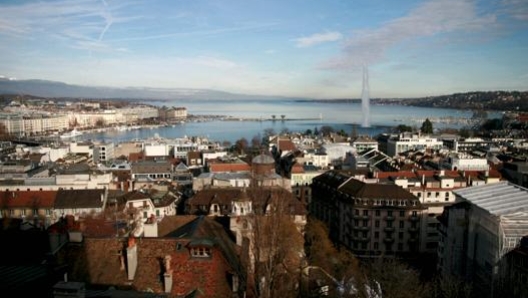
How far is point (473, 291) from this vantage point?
15.0 meters

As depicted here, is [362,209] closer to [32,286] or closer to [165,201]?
[165,201]

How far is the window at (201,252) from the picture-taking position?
9359mm

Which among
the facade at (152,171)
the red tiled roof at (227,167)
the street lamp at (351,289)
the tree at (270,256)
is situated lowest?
the facade at (152,171)

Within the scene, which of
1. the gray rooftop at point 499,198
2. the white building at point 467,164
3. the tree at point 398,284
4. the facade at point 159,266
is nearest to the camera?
the facade at point 159,266

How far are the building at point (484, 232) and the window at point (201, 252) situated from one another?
9.28 m

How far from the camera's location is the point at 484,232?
50.4ft

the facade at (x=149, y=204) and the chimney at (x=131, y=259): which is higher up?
the chimney at (x=131, y=259)

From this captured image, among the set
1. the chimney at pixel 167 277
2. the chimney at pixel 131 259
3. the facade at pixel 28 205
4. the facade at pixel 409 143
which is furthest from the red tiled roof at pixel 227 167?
Result: the facade at pixel 409 143

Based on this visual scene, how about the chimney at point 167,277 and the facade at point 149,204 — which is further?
the facade at point 149,204

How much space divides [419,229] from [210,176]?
13433 millimetres

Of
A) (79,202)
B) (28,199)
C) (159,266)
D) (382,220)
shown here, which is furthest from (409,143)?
(159,266)

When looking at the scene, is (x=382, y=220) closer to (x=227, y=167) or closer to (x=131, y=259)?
(x=227, y=167)

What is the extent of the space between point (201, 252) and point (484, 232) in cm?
1059

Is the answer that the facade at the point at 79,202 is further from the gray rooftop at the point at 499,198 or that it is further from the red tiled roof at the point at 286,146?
the red tiled roof at the point at 286,146
